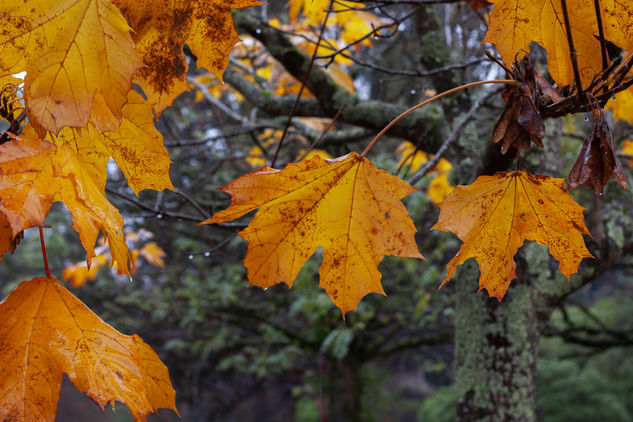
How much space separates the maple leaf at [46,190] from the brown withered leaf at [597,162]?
0.93m

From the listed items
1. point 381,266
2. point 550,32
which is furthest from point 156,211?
point 381,266

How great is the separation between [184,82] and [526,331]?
5.79 feet

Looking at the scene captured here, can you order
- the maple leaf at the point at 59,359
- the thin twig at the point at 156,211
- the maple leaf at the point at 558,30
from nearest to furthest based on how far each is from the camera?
1. the maple leaf at the point at 59,359
2. the maple leaf at the point at 558,30
3. the thin twig at the point at 156,211

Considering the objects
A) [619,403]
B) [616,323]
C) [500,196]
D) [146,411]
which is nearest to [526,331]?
[500,196]

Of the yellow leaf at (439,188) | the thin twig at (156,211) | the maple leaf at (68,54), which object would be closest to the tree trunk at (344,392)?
the yellow leaf at (439,188)

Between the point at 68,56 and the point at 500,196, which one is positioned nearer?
the point at 68,56

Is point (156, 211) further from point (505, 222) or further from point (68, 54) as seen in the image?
point (505, 222)

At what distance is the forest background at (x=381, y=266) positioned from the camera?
205 centimetres

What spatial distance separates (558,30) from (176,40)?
2.78 ft

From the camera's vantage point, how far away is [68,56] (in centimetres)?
86

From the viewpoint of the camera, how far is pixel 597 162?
37.2 inches

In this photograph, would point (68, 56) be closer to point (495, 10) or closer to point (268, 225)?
point (268, 225)

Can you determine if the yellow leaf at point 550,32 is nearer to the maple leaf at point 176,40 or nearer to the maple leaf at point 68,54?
the maple leaf at point 176,40

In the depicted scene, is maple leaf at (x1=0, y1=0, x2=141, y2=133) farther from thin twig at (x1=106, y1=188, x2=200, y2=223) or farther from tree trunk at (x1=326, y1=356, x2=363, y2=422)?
tree trunk at (x1=326, y1=356, x2=363, y2=422)
